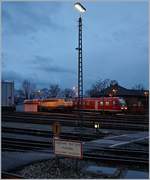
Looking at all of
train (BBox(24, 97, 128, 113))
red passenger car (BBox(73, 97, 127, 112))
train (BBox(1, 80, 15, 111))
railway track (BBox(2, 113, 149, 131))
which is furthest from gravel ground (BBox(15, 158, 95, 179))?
train (BBox(24, 97, 128, 113))

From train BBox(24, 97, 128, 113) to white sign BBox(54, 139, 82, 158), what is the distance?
38790 millimetres

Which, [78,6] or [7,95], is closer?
[78,6]

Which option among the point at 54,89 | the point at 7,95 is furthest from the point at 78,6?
the point at 54,89

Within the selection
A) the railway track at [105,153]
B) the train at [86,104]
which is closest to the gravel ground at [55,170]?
the railway track at [105,153]

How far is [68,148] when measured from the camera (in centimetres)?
1079

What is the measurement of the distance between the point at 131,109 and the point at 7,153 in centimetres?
4566

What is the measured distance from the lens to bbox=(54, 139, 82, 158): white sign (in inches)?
416

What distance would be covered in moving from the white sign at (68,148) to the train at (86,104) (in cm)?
3879

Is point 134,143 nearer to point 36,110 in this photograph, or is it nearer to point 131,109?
point 36,110

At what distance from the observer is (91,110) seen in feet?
174

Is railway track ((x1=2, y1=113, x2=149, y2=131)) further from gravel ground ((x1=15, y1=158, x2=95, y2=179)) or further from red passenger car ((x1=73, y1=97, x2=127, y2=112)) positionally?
gravel ground ((x1=15, y1=158, x2=95, y2=179))

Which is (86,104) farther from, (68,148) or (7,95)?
(68,148)

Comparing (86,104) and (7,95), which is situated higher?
(7,95)

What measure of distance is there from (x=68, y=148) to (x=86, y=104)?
42.8m
